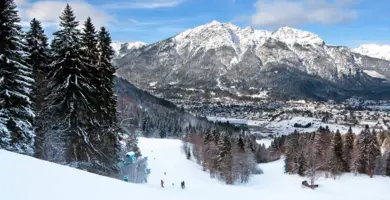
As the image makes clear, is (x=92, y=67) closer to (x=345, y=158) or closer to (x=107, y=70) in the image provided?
(x=107, y=70)

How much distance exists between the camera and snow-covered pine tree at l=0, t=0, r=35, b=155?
61.0 feet

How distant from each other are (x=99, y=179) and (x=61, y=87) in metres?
10.9

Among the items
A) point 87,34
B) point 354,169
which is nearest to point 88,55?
point 87,34

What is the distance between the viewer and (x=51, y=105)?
2272 cm

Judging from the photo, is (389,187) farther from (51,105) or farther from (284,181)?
(51,105)

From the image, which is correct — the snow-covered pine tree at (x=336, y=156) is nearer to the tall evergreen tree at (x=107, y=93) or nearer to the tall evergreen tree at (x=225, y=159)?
the tall evergreen tree at (x=225, y=159)

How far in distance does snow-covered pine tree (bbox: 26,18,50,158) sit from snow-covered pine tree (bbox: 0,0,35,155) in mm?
3917

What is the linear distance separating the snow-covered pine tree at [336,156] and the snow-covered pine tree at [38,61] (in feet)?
218

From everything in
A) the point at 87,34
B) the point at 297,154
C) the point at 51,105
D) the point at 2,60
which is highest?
the point at 87,34

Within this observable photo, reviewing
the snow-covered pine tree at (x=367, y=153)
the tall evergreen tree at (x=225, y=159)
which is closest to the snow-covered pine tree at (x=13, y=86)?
the tall evergreen tree at (x=225, y=159)

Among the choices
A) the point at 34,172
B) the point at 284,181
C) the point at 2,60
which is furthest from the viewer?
the point at 284,181

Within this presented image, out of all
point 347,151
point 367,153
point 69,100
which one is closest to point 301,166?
point 347,151

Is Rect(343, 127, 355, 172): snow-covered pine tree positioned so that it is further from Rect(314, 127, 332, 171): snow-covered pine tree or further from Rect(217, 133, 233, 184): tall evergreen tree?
Rect(217, 133, 233, 184): tall evergreen tree

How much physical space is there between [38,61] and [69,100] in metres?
4.70
